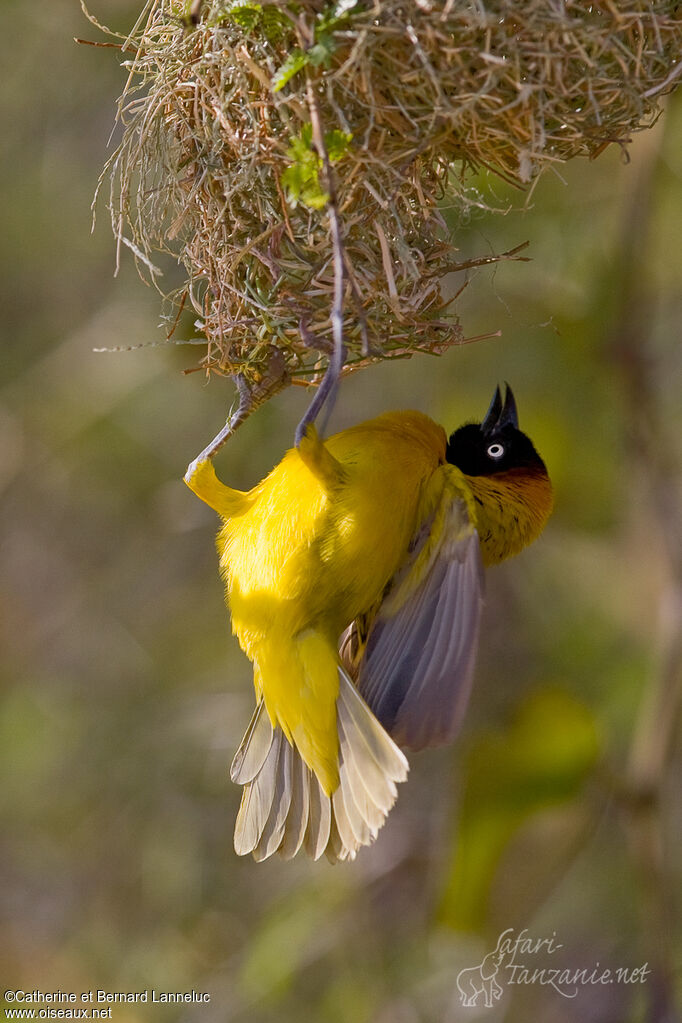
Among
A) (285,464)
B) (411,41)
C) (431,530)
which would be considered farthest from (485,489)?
(411,41)

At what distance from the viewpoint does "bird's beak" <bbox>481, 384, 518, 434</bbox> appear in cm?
253

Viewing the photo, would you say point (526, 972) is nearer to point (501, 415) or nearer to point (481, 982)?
point (481, 982)

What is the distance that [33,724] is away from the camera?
4688 millimetres

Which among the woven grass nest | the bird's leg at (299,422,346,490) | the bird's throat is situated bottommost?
the bird's throat

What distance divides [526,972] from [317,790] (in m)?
1.84

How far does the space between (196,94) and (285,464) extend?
0.81 m

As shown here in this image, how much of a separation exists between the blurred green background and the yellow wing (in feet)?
2.04

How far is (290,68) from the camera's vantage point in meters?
1.66

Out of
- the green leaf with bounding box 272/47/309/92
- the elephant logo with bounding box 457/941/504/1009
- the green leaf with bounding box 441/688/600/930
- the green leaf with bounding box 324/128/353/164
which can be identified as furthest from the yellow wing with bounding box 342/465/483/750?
the elephant logo with bounding box 457/941/504/1009

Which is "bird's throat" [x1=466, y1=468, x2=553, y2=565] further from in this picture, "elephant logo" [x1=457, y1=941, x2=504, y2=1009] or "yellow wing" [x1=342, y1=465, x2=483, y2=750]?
"elephant logo" [x1=457, y1=941, x2=504, y2=1009]

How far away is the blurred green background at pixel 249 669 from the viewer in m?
2.85

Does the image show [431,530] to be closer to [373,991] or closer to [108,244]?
[373,991]

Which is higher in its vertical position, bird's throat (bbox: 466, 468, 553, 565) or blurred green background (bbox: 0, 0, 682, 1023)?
bird's throat (bbox: 466, 468, 553, 565)

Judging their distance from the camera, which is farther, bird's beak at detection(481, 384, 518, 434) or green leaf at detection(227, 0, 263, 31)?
bird's beak at detection(481, 384, 518, 434)
